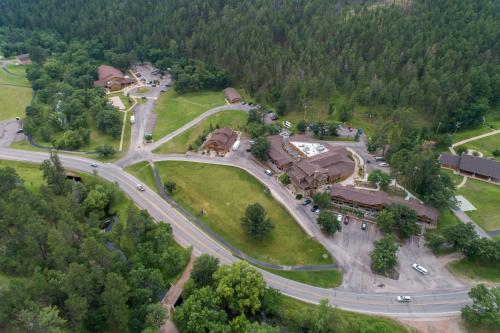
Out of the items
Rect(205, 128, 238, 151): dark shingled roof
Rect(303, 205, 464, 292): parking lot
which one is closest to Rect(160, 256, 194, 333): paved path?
Rect(303, 205, 464, 292): parking lot

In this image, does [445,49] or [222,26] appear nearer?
[445,49]

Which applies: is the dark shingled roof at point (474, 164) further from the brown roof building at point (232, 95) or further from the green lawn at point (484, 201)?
the brown roof building at point (232, 95)

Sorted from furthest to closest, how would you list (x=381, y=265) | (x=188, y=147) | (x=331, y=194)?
(x=188, y=147) < (x=331, y=194) < (x=381, y=265)

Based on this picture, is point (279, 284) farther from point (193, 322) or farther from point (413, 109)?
point (413, 109)

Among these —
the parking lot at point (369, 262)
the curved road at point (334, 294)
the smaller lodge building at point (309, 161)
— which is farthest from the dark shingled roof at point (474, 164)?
the curved road at point (334, 294)

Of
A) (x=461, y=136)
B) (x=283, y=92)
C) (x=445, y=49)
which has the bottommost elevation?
(x=461, y=136)

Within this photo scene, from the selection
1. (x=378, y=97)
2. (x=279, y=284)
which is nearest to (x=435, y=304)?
(x=279, y=284)

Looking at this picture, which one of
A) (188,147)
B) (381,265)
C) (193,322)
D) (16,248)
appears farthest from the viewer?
(188,147)
